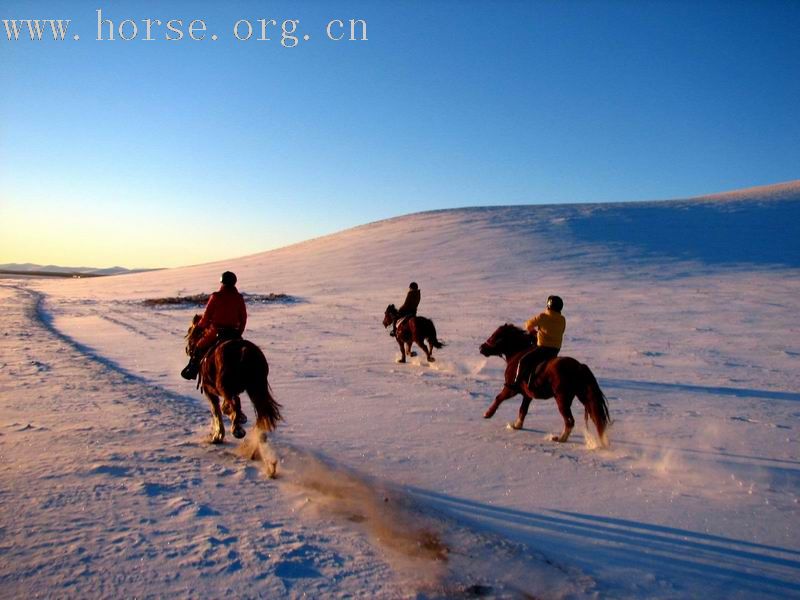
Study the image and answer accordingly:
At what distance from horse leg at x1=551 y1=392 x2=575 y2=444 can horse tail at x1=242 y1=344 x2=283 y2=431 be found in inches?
140

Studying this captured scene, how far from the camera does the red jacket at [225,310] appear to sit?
25.6 ft

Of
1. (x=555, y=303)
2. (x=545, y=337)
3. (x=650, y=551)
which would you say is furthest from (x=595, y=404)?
(x=650, y=551)

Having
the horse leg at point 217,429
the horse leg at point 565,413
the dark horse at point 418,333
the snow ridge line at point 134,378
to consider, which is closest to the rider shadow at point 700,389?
the dark horse at point 418,333

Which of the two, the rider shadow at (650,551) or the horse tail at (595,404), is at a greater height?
the horse tail at (595,404)

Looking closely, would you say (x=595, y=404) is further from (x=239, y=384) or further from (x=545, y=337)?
(x=239, y=384)

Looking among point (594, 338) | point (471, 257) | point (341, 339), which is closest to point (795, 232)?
point (471, 257)

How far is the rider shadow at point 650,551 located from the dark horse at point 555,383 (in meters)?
2.08

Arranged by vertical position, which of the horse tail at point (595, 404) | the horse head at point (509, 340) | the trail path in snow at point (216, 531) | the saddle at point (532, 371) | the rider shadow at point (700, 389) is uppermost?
the horse head at point (509, 340)

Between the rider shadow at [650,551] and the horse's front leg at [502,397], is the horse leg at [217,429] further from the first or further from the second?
the horse's front leg at [502,397]

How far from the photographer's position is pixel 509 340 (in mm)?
8758

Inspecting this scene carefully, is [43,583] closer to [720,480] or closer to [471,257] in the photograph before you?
[720,480]

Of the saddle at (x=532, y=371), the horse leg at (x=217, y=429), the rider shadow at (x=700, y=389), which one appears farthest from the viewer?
the rider shadow at (x=700, y=389)

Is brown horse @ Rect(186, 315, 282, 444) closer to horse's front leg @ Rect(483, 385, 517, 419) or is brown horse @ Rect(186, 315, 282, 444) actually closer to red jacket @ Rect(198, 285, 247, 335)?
red jacket @ Rect(198, 285, 247, 335)

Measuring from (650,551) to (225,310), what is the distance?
581cm
